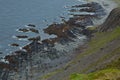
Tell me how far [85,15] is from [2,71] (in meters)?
48.4

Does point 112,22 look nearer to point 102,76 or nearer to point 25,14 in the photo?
point 25,14

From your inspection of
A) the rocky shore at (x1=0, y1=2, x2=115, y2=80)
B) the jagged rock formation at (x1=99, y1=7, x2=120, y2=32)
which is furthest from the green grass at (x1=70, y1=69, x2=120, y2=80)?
the jagged rock formation at (x1=99, y1=7, x2=120, y2=32)

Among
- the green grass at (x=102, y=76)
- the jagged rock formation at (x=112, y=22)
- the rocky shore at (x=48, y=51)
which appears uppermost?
the green grass at (x=102, y=76)

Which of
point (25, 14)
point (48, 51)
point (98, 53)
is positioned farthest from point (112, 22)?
point (25, 14)

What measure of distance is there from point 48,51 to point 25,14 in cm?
3294

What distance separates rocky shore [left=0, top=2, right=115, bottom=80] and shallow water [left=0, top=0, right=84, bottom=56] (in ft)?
9.75

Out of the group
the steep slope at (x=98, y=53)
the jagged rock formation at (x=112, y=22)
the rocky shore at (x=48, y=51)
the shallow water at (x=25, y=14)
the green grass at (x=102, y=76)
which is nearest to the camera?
the green grass at (x=102, y=76)

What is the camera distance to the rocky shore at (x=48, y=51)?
5322 cm

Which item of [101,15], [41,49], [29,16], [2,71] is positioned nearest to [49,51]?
[41,49]

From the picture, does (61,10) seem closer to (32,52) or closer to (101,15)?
(101,15)

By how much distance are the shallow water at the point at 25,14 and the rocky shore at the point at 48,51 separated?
9.75 feet

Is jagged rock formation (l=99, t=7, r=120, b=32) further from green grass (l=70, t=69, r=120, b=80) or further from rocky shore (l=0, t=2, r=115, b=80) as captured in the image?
green grass (l=70, t=69, r=120, b=80)

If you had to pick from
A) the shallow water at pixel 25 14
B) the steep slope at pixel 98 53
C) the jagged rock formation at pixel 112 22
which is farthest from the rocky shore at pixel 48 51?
the jagged rock formation at pixel 112 22

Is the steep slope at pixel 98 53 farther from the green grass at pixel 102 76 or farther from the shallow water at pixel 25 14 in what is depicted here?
the shallow water at pixel 25 14
